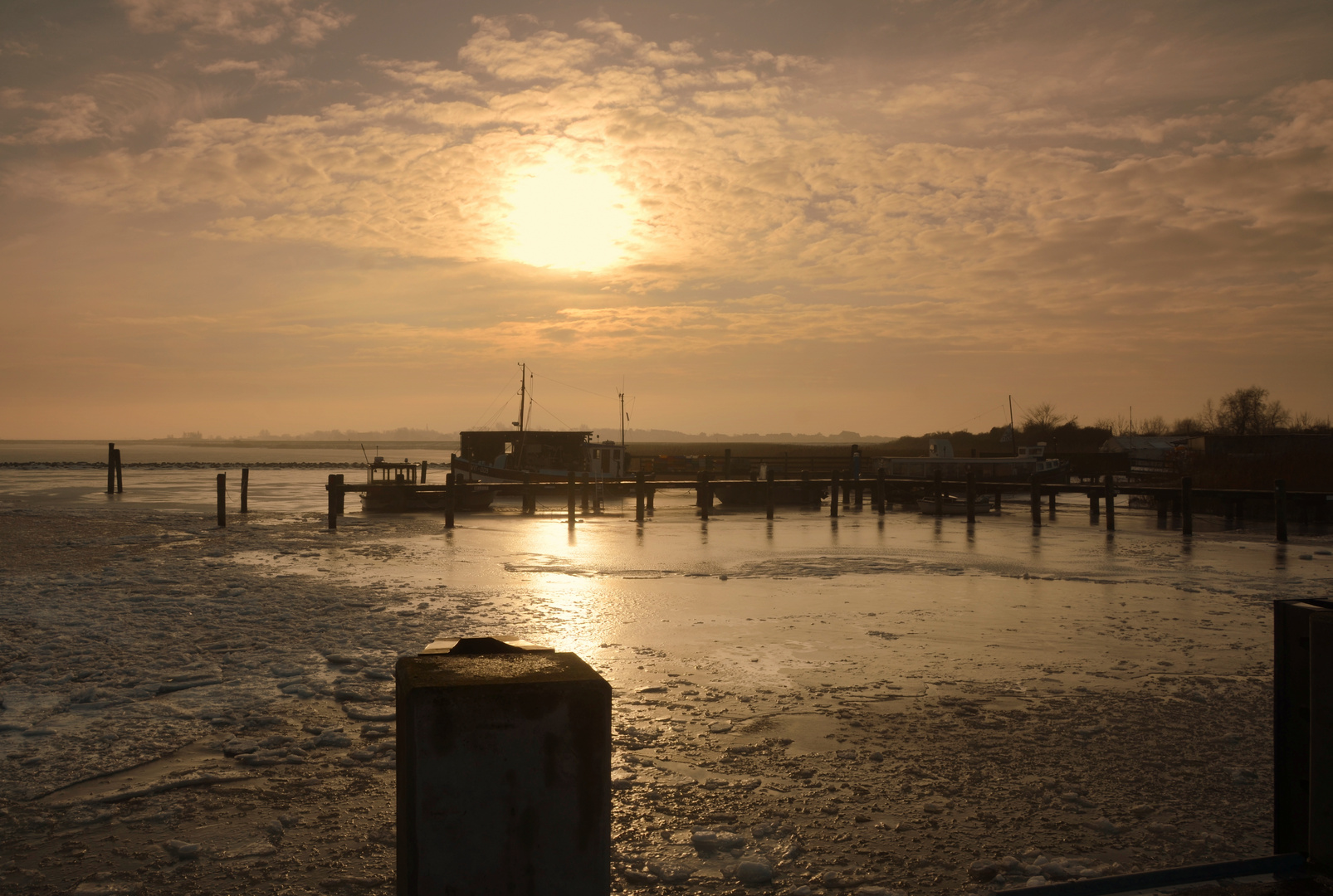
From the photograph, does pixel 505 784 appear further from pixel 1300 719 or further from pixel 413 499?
pixel 413 499

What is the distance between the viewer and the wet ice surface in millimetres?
4539

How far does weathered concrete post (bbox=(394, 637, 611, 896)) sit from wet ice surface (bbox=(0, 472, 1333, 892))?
2204 mm

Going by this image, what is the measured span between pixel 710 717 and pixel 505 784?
4785mm

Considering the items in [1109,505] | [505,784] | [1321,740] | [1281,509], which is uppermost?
[505,784]

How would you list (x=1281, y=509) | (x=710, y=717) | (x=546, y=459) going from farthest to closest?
(x=546, y=459) → (x=1281, y=509) → (x=710, y=717)

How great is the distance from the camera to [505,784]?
2227 mm

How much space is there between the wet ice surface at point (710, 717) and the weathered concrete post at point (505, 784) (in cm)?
220

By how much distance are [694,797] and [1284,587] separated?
43.0 ft

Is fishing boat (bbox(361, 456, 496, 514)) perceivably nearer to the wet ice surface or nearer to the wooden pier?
the wooden pier

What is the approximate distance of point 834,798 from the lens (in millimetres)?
5250

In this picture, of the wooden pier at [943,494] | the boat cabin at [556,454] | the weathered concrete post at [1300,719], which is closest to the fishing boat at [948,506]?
the wooden pier at [943,494]

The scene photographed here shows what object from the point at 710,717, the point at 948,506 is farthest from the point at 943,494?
the point at 710,717

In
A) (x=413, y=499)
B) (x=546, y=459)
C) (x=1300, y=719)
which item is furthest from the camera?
(x=546, y=459)

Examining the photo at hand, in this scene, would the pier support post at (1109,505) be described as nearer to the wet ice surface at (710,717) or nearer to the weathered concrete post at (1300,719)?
the wet ice surface at (710,717)
